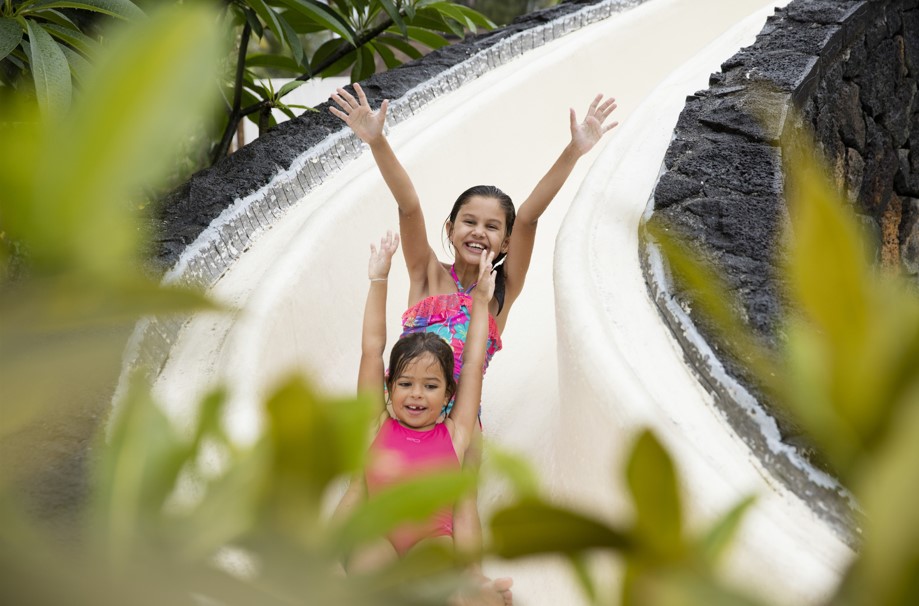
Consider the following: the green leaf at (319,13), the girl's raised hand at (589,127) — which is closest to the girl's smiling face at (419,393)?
the girl's raised hand at (589,127)

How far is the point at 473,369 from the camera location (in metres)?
1.64

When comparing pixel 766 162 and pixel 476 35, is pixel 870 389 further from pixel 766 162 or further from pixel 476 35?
pixel 476 35

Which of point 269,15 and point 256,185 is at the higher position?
point 269,15

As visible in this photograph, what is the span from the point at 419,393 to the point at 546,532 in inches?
51.5

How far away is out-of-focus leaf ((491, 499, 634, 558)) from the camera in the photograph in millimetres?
222

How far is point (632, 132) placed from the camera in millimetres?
1942

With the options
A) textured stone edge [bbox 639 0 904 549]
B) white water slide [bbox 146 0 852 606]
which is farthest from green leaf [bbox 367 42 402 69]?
textured stone edge [bbox 639 0 904 549]

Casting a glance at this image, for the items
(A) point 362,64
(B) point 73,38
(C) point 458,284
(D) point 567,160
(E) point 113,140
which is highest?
(A) point 362,64

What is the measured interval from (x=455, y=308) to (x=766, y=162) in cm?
66

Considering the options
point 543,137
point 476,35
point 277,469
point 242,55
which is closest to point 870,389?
point 277,469

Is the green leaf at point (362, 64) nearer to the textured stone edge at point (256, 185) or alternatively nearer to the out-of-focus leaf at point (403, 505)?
the textured stone edge at point (256, 185)

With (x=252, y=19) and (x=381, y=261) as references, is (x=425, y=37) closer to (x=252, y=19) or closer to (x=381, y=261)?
(x=252, y=19)

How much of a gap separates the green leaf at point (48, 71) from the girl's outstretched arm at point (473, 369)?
758mm

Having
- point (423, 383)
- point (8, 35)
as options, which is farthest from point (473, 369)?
point (8, 35)
